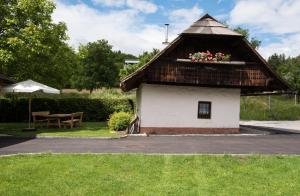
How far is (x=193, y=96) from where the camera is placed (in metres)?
22.7

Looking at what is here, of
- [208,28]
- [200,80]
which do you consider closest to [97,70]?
[208,28]

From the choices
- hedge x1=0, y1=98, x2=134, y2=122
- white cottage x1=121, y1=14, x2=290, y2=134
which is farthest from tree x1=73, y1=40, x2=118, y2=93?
white cottage x1=121, y1=14, x2=290, y2=134

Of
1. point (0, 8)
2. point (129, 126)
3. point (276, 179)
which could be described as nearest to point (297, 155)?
point (276, 179)

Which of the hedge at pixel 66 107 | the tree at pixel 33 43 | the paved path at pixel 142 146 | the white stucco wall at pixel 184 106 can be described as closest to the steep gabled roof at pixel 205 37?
the white stucco wall at pixel 184 106

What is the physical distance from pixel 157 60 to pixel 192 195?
1292 centimetres

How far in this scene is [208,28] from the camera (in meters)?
22.3

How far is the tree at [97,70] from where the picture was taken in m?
82.6

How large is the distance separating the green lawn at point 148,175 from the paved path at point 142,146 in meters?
1.56

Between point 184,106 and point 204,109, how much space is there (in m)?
1.19

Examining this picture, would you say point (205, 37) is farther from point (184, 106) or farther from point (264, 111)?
point (264, 111)

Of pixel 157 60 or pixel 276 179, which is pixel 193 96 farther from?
pixel 276 179

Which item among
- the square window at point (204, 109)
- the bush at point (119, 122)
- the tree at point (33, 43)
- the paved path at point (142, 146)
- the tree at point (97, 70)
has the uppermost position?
the tree at point (97, 70)

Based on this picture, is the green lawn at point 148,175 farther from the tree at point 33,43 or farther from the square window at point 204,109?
the tree at point 33,43

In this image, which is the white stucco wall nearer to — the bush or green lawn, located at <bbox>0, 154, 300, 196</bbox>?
the bush
